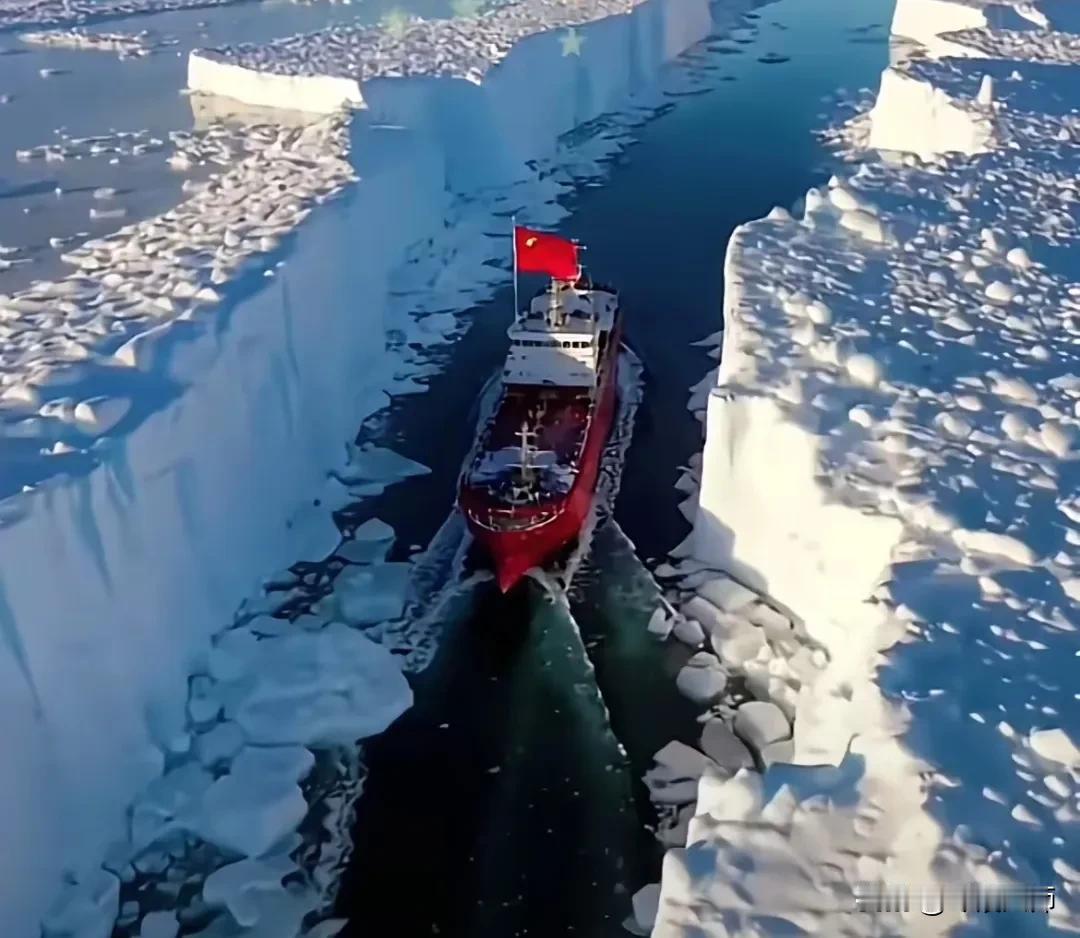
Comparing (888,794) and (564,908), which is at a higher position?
(888,794)

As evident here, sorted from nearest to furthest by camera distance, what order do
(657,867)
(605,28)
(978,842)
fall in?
(978,842), (657,867), (605,28)

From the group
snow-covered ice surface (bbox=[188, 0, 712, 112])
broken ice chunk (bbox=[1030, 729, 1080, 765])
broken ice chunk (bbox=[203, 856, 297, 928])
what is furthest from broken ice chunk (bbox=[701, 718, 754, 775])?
snow-covered ice surface (bbox=[188, 0, 712, 112])

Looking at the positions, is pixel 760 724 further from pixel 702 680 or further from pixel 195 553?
pixel 195 553

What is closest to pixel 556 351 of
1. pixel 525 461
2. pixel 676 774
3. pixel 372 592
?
pixel 525 461

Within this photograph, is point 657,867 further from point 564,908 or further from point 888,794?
point 888,794

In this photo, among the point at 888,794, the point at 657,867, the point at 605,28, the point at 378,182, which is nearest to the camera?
the point at 888,794

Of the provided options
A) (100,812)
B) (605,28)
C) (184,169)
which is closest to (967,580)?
(100,812)

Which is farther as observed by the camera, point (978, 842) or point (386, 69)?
point (386, 69)
